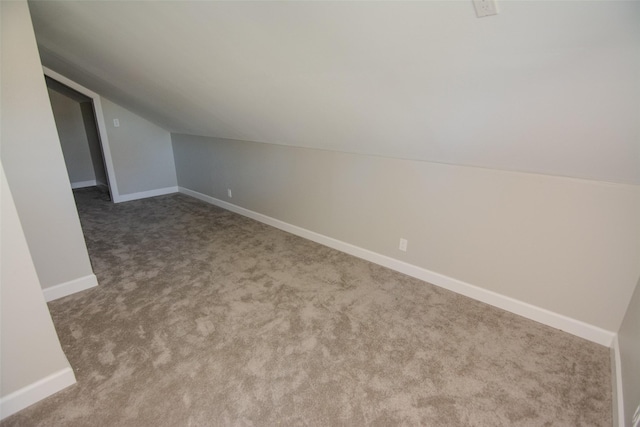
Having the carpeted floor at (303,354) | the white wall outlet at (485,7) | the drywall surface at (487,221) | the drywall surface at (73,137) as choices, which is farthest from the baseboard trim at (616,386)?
the drywall surface at (73,137)

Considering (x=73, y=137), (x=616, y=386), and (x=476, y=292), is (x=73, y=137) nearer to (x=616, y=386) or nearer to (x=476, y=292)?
(x=476, y=292)

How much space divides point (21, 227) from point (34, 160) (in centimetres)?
102

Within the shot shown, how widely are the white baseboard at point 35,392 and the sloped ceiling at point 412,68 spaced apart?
1.89m

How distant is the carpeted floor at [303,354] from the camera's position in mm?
1489

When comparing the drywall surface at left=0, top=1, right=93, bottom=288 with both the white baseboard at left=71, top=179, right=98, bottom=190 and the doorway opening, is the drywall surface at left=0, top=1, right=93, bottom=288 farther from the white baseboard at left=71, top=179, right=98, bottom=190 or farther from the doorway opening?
the white baseboard at left=71, top=179, right=98, bottom=190

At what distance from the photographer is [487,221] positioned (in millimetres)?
2188

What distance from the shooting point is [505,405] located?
1.52m

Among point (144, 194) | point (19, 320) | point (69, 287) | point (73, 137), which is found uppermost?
point (73, 137)

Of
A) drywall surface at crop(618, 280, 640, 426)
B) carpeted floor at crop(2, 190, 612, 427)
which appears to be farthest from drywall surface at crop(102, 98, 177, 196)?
drywall surface at crop(618, 280, 640, 426)

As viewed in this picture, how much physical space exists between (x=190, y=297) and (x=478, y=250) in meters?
2.20

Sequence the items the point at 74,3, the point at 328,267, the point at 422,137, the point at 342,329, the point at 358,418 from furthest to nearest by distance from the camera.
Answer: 1. the point at 328,267
2. the point at 342,329
3. the point at 422,137
4. the point at 74,3
5. the point at 358,418

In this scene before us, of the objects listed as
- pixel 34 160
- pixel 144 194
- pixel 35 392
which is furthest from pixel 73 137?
pixel 35 392

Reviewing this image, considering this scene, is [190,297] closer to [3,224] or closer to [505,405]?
[3,224]

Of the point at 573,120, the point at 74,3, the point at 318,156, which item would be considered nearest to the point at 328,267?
the point at 318,156
